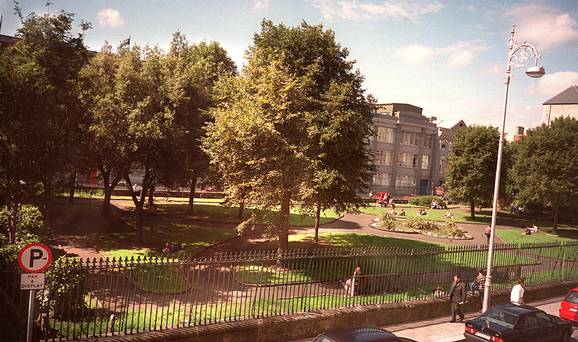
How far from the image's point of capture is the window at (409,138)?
259ft

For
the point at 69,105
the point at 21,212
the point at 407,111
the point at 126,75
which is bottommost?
the point at 21,212

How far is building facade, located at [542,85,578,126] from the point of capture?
7688cm

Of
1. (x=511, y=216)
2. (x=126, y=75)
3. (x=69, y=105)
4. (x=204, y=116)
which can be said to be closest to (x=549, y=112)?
(x=511, y=216)

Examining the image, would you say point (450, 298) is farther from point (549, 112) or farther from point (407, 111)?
point (549, 112)

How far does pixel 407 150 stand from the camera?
79812mm

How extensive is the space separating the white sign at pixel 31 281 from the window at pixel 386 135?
70932 mm

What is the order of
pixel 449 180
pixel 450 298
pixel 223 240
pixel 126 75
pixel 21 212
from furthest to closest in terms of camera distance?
pixel 449 180 → pixel 223 240 → pixel 126 75 → pixel 21 212 → pixel 450 298

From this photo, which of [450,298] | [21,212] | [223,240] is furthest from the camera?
[223,240]

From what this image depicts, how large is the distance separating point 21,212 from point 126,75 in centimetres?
1025

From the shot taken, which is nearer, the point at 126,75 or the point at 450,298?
the point at 450,298

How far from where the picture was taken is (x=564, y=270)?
2203 cm

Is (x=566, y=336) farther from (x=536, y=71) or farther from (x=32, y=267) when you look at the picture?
(x=32, y=267)

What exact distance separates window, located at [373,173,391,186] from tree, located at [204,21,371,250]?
167ft

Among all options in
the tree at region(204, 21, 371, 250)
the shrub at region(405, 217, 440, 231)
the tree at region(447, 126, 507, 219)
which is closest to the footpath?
the tree at region(204, 21, 371, 250)
